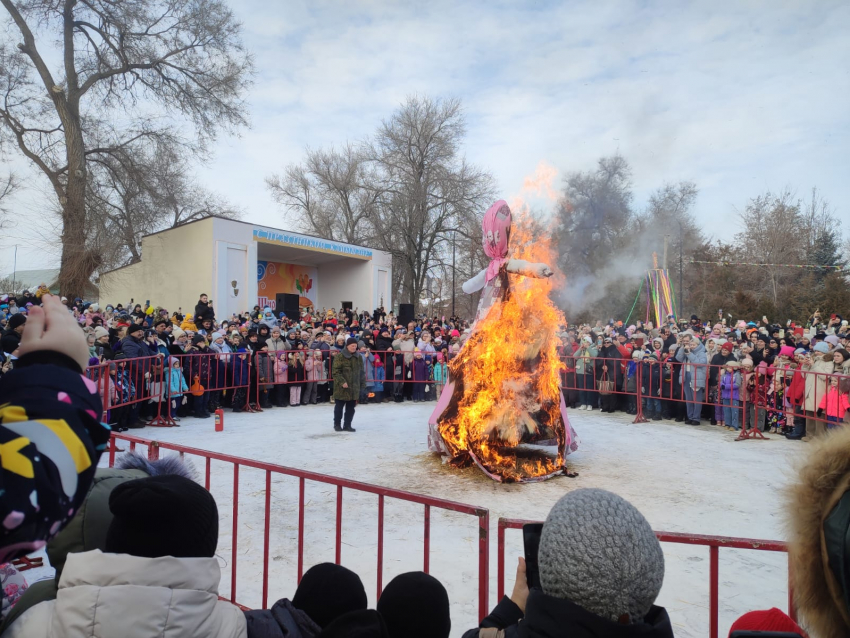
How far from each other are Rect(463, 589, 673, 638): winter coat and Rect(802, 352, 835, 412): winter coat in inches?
370

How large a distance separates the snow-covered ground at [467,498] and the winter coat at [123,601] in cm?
154

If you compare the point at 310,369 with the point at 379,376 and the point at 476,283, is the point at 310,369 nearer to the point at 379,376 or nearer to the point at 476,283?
the point at 379,376

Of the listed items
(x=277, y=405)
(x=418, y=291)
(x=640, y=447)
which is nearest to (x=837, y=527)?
(x=640, y=447)

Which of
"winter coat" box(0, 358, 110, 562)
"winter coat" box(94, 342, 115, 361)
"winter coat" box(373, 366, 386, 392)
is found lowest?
"winter coat" box(373, 366, 386, 392)

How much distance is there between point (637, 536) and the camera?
1.40 metres

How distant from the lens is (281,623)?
1757mm

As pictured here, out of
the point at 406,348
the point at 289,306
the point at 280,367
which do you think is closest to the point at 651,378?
the point at 406,348

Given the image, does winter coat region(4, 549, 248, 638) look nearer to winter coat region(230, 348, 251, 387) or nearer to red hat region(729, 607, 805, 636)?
red hat region(729, 607, 805, 636)

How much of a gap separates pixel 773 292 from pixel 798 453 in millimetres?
34434

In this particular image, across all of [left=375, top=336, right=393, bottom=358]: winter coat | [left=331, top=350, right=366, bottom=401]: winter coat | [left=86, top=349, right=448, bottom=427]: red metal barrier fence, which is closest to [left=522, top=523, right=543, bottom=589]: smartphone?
[left=86, top=349, right=448, bottom=427]: red metal barrier fence

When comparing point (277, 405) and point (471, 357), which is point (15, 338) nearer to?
point (471, 357)

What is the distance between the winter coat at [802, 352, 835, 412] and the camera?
29.6ft

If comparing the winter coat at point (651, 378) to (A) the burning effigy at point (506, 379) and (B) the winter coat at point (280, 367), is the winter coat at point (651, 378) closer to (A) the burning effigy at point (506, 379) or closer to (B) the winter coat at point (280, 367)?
(A) the burning effigy at point (506, 379)

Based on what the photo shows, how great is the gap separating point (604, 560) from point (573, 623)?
0.17 m
